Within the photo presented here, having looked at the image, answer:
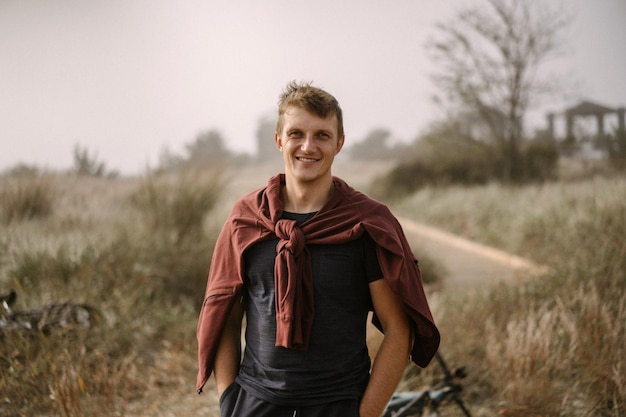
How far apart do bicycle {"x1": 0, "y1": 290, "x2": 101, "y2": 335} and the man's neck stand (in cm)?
225

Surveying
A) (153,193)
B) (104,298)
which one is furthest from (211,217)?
(104,298)

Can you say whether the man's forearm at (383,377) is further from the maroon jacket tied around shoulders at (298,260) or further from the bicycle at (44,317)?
the bicycle at (44,317)

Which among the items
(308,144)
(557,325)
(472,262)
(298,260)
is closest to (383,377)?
(298,260)

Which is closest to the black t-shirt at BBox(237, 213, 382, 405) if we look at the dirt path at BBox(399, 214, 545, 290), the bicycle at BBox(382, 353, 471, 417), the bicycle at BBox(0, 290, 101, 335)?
the bicycle at BBox(382, 353, 471, 417)

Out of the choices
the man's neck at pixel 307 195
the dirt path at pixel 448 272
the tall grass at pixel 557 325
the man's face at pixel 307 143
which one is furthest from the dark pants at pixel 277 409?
the tall grass at pixel 557 325

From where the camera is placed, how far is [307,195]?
6.82 feet

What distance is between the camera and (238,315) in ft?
7.16

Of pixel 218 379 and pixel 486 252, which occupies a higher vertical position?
pixel 218 379

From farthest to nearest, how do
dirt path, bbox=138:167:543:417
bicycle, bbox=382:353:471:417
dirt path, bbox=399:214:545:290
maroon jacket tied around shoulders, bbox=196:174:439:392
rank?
dirt path, bbox=399:214:545:290 < dirt path, bbox=138:167:543:417 < bicycle, bbox=382:353:471:417 < maroon jacket tied around shoulders, bbox=196:174:439:392

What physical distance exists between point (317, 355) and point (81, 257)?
4028 millimetres

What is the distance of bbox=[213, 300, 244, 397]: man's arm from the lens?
2.14 m

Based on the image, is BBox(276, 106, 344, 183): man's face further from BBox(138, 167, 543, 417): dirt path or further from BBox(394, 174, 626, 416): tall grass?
BBox(394, 174, 626, 416): tall grass

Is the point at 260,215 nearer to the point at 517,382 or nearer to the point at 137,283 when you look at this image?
the point at 517,382

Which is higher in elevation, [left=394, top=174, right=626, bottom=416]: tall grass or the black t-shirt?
the black t-shirt
